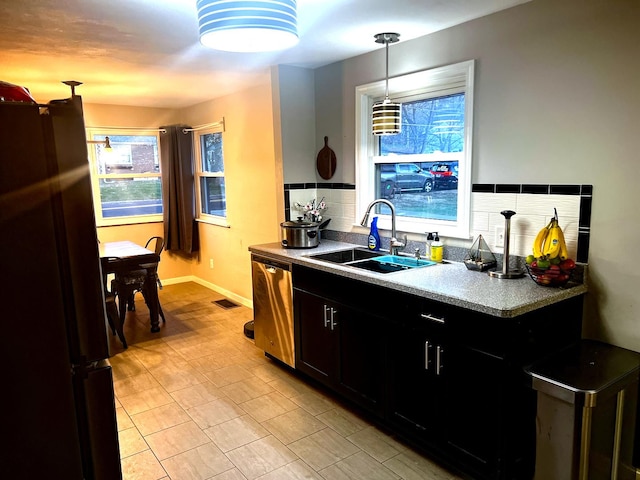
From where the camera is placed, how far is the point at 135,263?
→ 4250 mm

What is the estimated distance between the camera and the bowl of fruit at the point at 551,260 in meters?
2.20

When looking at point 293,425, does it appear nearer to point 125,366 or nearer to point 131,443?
point 131,443

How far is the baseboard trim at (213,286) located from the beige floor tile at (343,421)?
2.34 m

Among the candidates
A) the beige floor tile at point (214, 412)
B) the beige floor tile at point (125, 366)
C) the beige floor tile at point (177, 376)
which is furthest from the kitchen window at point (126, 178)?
the beige floor tile at point (214, 412)

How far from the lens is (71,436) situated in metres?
1.10

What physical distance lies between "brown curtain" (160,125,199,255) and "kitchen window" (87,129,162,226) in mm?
289

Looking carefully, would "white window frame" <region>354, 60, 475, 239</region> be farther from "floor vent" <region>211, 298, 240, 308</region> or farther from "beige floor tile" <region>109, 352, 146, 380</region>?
"floor vent" <region>211, 298, 240, 308</region>

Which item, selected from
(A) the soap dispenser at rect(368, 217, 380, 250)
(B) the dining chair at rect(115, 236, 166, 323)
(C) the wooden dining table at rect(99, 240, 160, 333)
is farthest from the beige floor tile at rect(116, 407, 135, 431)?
(A) the soap dispenser at rect(368, 217, 380, 250)

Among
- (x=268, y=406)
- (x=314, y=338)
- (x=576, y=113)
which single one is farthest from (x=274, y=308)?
(x=576, y=113)

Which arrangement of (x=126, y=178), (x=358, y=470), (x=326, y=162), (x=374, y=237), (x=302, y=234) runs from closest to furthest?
1. (x=358, y=470)
2. (x=374, y=237)
3. (x=302, y=234)
4. (x=326, y=162)
5. (x=126, y=178)

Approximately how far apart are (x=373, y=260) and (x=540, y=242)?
1132 mm

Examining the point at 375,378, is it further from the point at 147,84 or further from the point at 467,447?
the point at 147,84

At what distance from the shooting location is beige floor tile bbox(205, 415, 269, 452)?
2607 mm

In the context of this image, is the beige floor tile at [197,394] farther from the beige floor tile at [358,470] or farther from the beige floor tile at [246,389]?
the beige floor tile at [358,470]
